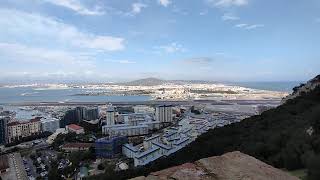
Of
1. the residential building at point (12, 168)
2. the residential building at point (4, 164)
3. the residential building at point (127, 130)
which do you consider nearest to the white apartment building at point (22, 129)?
the residential building at point (127, 130)

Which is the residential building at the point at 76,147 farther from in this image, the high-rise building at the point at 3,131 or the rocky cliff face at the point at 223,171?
the rocky cliff face at the point at 223,171

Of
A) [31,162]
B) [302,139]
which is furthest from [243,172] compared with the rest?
[31,162]

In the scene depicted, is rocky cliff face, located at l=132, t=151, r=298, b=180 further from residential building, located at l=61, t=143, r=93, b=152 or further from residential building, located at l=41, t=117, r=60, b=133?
residential building, located at l=41, t=117, r=60, b=133

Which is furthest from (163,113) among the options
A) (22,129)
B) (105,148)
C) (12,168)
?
(12,168)

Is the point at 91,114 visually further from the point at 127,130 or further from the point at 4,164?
the point at 4,164

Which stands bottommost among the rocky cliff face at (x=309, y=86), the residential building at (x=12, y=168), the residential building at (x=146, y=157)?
the residential building at (x=12, y=168)

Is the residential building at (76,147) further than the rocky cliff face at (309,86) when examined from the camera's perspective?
Yes
